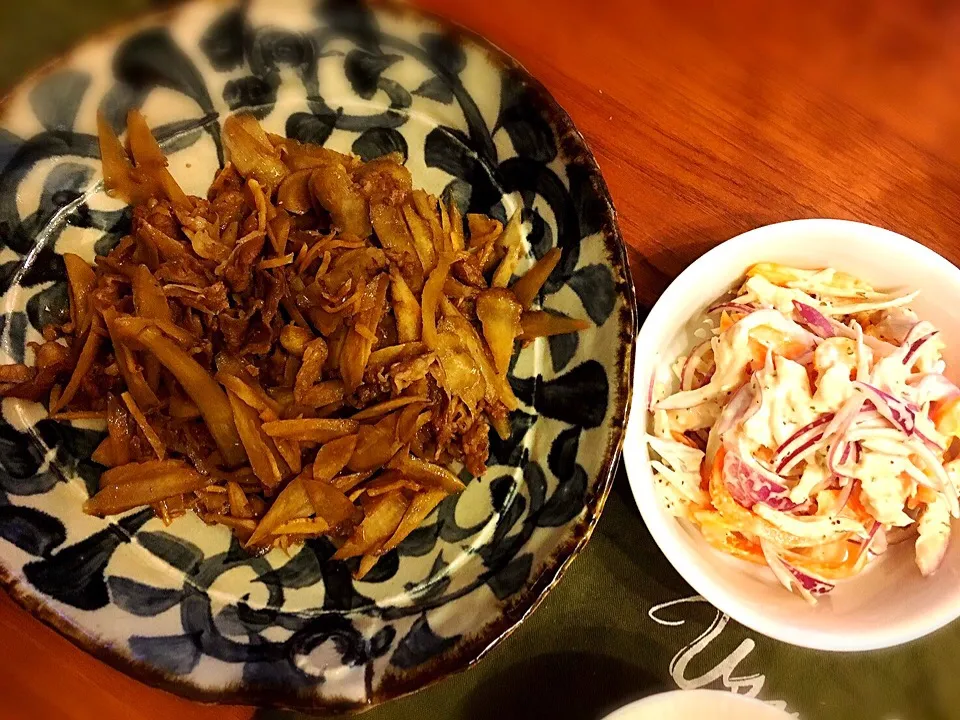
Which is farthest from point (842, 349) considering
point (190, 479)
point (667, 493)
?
point (190, 479)

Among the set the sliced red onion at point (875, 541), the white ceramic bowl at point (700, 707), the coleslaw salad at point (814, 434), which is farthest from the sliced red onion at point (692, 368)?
the white ceramic bowl at point (700, 707)

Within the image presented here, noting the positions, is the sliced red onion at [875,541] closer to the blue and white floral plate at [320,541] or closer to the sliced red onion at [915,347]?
→ the sliced red onion at [915,347]

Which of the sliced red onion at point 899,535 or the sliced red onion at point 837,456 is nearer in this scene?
the sliced red onion at point 837,456

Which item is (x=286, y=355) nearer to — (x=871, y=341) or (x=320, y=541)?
(x=320, y=541)

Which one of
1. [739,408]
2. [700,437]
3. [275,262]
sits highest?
[275,262]

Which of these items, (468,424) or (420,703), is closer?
(468,424)

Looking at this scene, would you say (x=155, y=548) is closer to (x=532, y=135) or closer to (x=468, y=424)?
(x=468, y=424)

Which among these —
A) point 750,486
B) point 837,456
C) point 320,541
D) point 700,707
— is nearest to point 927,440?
point 837,456
